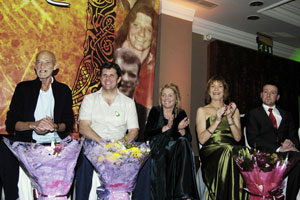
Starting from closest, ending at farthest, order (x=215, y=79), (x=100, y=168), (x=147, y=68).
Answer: (x=100, y=168) → (x=215, y=79) → (x=147, y=68)

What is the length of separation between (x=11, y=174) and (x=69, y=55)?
2158 mm

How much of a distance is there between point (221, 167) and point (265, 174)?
924 millimetres

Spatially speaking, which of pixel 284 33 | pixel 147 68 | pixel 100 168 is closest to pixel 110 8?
pixel 147 68

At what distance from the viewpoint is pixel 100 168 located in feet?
5.87

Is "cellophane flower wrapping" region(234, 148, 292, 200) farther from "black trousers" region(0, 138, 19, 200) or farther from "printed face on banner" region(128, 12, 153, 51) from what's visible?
"printed face on banner" region(128, 12, 153, 51)

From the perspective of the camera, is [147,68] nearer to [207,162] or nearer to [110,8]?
[110,8]

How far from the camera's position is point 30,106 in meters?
2.42

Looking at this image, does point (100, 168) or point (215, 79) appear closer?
point (100, 168)

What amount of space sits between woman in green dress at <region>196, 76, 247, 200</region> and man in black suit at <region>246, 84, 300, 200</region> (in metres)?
0.21

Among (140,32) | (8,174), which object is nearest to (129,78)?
(140,32)

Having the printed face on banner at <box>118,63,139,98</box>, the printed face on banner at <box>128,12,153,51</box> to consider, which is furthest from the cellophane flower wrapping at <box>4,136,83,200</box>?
the printed face on banner at <box>128,12,153,51</box>

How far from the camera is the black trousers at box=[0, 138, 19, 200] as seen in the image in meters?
2.24

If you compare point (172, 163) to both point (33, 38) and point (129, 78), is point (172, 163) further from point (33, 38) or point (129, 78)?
point (33, 38)

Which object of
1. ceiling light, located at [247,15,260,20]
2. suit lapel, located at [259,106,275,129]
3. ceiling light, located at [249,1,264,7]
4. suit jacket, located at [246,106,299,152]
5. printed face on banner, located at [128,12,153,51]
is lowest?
suit jacket, located at [246,106,299,152]
